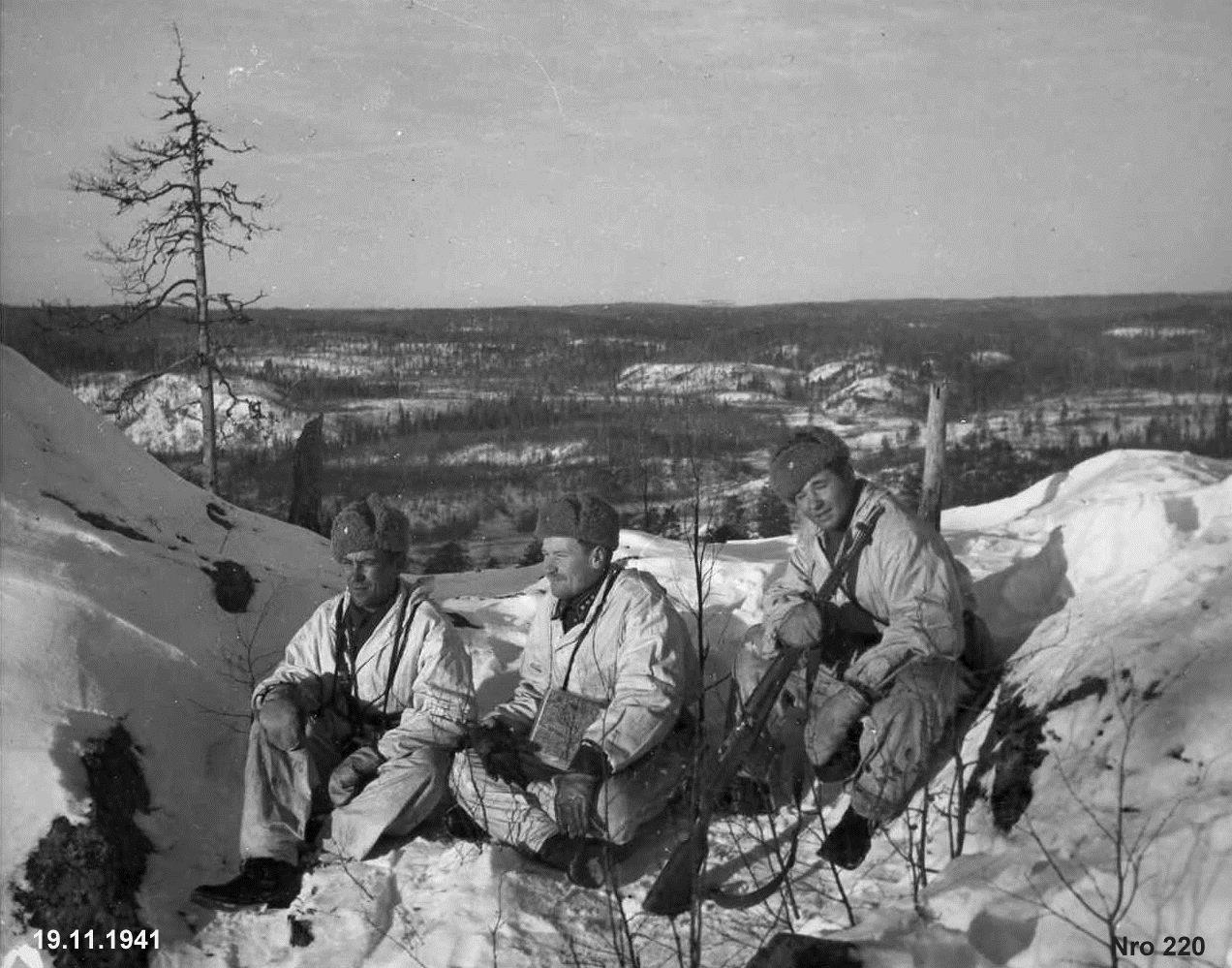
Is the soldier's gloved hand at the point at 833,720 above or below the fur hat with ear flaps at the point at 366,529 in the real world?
below

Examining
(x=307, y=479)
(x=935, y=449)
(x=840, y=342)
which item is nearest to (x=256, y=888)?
(x=935, y=449)

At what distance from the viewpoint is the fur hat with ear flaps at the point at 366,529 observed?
4.52 metres

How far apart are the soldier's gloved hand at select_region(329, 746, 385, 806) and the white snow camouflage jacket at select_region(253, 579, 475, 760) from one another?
0.07 metres

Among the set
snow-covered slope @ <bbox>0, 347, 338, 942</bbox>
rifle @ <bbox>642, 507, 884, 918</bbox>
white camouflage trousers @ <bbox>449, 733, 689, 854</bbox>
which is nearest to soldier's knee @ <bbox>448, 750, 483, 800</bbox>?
white camouflage trousers @ <bbox>449, 733, 689, 854</bbox>

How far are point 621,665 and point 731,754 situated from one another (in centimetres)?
70

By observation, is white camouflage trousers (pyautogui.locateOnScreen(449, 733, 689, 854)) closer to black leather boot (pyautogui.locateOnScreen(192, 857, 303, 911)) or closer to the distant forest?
black leather boot (pyautogui.locateOnScreen(192, 857, 303, 911))

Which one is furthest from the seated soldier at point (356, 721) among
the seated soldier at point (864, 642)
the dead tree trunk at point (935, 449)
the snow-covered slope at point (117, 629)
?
the dead tree trunk at point (935, 449)

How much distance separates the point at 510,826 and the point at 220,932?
44.0 inches

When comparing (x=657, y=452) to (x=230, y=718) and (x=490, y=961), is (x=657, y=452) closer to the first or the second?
(x=230, y=718)

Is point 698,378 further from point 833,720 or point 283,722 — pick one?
point 283,722

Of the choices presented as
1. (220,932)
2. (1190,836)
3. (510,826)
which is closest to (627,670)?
(510,826)

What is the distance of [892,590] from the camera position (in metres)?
4.34

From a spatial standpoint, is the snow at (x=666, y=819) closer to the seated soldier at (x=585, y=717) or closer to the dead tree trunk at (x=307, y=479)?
the seated soldier at (x=585, y=717)

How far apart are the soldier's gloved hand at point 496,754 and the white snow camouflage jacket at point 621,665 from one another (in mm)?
279
